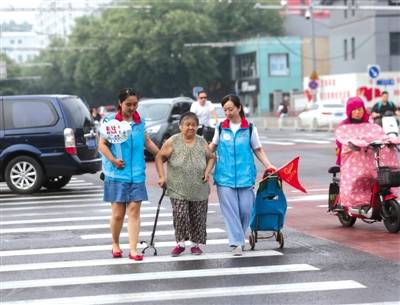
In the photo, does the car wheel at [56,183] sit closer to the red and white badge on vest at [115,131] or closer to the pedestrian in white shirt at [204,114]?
the pedestrian in white shirt at [204,114]

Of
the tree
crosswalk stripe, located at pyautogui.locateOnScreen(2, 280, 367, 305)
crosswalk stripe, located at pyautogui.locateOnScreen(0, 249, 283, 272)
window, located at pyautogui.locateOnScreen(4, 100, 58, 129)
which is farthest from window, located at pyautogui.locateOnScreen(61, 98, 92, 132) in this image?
the tree

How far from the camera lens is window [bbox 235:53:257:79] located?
8068cm

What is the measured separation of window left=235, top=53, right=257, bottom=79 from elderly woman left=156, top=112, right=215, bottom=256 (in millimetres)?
71238

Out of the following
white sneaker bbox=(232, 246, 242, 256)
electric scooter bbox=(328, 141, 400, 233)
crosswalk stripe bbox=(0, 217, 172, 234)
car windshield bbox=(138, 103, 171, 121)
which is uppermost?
car windshield bbox=(138, 103, 171, 121)

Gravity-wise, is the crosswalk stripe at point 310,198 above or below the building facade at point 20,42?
below

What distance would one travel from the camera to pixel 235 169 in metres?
9.05

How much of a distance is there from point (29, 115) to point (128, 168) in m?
7.84

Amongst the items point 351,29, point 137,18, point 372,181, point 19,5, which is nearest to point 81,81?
point 137,18

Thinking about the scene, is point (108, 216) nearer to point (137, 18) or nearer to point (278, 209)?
point (278, 209)

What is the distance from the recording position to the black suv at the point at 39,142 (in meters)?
16.1

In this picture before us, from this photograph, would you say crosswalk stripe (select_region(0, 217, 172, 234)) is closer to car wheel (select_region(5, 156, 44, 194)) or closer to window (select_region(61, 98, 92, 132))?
car wheel (select_region(5, 156, 44, 194))

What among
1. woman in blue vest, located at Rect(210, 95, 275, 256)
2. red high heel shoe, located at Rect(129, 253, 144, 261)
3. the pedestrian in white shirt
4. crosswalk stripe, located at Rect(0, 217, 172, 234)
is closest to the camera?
red high heel shoe, located at Rect(129, 253, 144, 261)

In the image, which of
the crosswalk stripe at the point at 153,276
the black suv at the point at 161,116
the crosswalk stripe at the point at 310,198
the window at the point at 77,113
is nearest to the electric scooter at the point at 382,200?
the crosswalk stripe at the point at 153,276

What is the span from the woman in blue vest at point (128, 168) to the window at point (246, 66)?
7138cm
